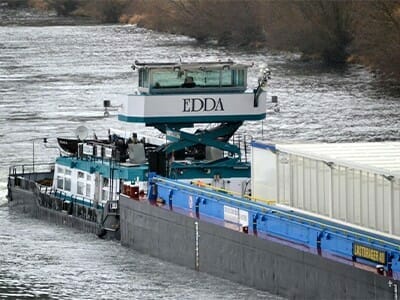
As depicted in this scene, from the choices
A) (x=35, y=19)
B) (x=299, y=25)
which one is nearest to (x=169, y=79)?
(x=299, y=25)

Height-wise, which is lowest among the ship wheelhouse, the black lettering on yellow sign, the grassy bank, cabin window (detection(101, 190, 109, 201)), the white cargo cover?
cabin window (detection(101, 190, 109, 201))

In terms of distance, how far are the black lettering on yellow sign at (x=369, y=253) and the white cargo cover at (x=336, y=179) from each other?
A: 71cm

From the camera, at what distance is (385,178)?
24.8 metres

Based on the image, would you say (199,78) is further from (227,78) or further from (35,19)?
(35,19)

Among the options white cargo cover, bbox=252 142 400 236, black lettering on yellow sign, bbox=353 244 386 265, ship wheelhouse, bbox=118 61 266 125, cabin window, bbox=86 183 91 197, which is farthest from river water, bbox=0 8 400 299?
ship wheelhouse, bbox=118 61 266 125

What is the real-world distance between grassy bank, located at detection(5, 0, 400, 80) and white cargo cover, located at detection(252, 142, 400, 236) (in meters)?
39.9

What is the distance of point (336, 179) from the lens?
86.3 ft

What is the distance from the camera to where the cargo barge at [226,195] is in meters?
25.1

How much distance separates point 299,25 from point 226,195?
53.6 m

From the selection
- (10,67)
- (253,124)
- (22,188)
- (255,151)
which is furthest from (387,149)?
(10,67)

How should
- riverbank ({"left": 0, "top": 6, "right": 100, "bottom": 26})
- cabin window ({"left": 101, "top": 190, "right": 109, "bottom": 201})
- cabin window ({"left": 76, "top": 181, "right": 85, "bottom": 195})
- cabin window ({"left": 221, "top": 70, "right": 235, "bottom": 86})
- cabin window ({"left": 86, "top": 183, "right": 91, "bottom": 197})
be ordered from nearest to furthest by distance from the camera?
cabin window ({"left": 221, "top": 70, "right": 235, "bottom": 86})
cabin window ({"left": 101, "top": 190, "right": 109, "bottom": 201})
cabin window ({"left": 86, "top": 183, "right": 91, "bottom": 197})
cabin window ({"left": 76, "top": 181, "right": 85, "bottom": 195})
riverbank ({"left": 0, "top": 6, "right": 100, "bottom": 26})

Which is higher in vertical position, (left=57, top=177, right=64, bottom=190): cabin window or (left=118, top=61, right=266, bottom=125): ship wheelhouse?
(left=118, top=61, right=266, bottom=125): ship wheelhouse

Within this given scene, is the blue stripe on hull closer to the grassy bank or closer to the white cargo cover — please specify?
the white cargo cover

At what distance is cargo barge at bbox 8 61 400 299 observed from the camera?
25109 mm
